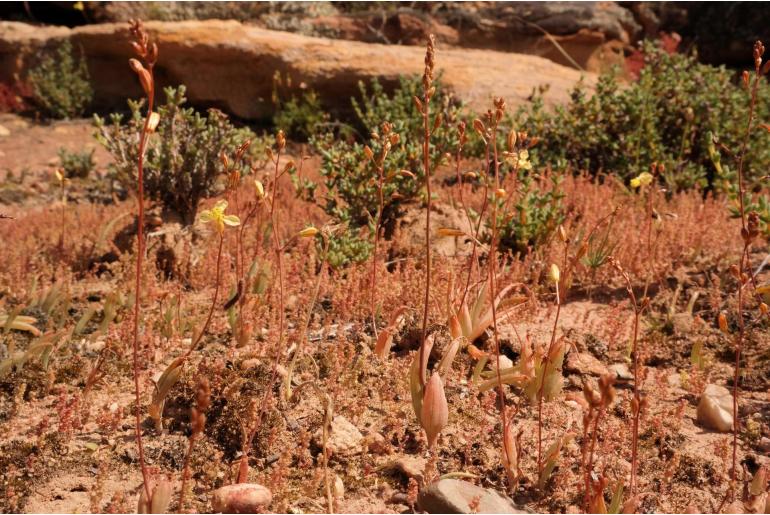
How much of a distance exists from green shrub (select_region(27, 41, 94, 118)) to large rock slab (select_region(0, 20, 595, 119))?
17.3 inches

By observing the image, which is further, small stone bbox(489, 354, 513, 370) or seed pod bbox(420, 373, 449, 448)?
small stone bbox(489, 354, 513, 370)

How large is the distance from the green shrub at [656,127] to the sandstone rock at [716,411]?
3.51 m

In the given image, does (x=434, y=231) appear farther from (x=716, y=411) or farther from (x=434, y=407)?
(x=434, y=407)

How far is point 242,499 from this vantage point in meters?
2.28

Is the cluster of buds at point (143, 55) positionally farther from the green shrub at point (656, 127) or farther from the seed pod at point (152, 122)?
the green shrub at point (656, 127)

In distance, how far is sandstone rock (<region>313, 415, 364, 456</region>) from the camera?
8.83 ft

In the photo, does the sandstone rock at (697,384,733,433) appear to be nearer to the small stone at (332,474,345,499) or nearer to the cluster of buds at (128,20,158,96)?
the small stone at (332,474,345,499)

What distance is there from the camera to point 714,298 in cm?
388

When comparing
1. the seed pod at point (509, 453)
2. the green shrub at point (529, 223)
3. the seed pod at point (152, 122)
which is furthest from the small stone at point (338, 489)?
the green shrub at point (529, 223)

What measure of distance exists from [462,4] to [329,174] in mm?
8742

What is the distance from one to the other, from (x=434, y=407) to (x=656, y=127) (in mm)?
5369

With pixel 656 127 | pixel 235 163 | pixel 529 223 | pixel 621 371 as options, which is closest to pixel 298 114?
pixel 656 127

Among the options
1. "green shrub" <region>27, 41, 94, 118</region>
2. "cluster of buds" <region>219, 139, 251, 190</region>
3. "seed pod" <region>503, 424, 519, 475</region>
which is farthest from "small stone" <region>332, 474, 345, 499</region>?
"green shrub" <region>27, 41, 94, 118</region>

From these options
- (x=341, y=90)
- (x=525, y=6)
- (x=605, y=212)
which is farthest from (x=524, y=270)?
(x=525, y=6)
